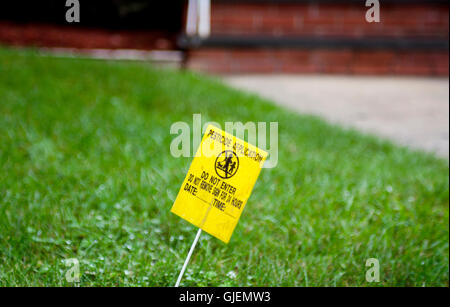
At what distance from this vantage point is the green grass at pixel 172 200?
187 centimetres

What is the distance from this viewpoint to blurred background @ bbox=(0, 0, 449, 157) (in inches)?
244

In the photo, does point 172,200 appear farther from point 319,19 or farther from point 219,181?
point 319,19

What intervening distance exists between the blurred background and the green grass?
228 centimetres

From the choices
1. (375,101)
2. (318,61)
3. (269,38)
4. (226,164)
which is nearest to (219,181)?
(226,164)

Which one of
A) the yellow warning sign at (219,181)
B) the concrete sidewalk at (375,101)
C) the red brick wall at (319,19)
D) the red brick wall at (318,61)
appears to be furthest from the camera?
the red brick wall at (318,61)

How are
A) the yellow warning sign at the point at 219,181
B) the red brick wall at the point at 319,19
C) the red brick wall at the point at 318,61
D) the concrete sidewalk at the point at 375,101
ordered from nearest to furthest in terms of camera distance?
1. the yellow warning sign at the point at 219,181
2. the concrete sidewalk at the point at 375,101
3. the red brick wall at the point at 319,19
4. the red brick wall at the point at 318,61

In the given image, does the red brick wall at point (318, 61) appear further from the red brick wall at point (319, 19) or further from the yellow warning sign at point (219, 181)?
the yellow warning sign at point (219, 181)

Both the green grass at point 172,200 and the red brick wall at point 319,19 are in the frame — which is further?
the red brick wall at point 319,19

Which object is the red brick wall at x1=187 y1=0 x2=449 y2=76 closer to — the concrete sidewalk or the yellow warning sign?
the concrete sidewalk

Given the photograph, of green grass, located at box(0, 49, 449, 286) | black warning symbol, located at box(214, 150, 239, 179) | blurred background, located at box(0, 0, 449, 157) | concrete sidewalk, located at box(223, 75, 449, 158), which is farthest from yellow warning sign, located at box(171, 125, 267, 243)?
blurred background, located at box(0, 0, 449, 157)

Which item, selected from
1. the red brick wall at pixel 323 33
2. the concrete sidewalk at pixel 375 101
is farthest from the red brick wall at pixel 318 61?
the concrete sidewalk at pixel 375 101
